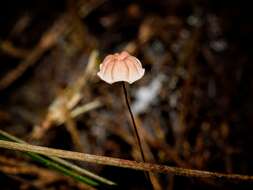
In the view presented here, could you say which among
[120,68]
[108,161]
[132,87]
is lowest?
[108,161]

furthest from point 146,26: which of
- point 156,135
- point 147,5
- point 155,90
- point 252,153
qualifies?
A: point 252,153

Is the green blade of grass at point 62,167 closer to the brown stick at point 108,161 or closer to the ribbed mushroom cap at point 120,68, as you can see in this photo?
the brown stick at point 108,161

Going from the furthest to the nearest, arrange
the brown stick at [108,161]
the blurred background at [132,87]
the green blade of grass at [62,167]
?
the blurred background at [132,87] → the green blade of grass at [62,167] → the brown stick at [108,161]

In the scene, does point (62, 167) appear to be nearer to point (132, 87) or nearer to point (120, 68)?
point (120, 68)

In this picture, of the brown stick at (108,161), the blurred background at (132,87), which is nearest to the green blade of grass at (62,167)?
the brown stick at (108,161)

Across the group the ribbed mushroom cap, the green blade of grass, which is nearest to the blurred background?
the green blade of grass

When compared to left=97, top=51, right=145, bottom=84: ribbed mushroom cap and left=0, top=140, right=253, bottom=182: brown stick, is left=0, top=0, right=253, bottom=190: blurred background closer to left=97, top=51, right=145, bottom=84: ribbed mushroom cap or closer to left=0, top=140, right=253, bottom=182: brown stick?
left=0, top=140, right=253, bottom=182: brown stick

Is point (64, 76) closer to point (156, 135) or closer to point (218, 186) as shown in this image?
point (156, 135)

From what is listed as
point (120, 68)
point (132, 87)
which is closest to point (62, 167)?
point (120, 68)
